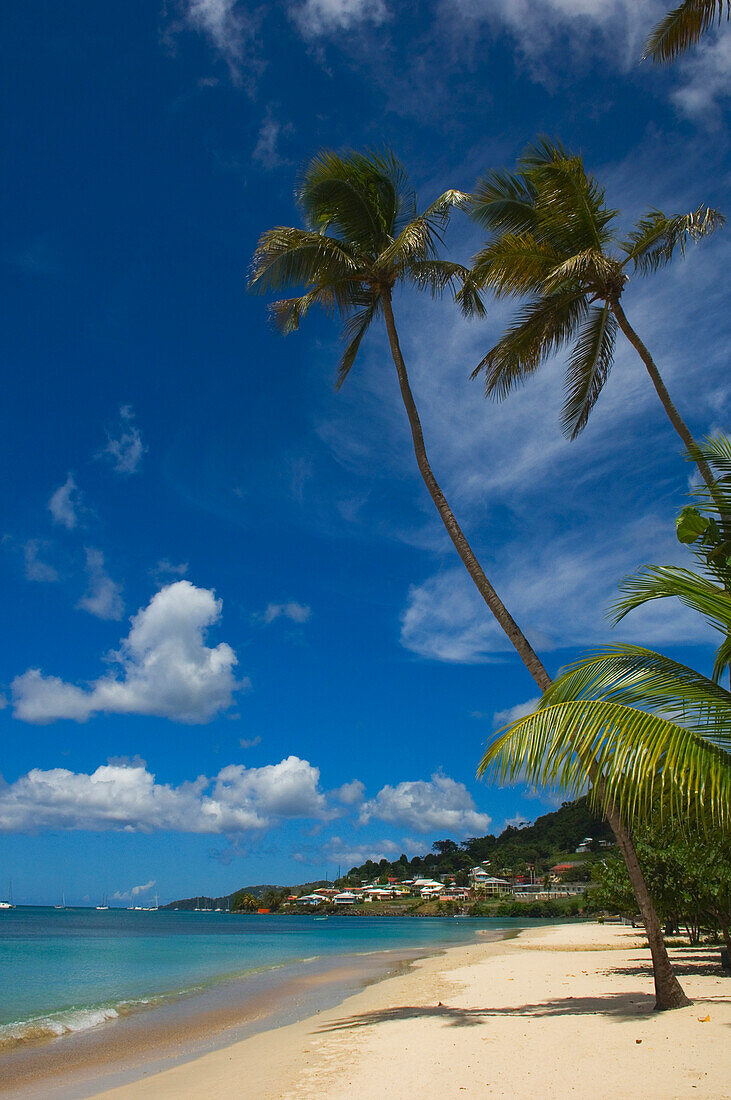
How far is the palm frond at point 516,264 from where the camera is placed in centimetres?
1025

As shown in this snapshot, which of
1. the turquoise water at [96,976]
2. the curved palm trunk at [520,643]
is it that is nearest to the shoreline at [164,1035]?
the turquoise water at [96,976]

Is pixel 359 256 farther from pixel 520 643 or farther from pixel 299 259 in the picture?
pixel 520 643

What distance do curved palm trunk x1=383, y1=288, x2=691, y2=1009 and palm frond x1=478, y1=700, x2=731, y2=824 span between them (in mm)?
1862

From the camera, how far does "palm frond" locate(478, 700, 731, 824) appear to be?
418 centimetres

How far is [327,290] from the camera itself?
40.7 feet

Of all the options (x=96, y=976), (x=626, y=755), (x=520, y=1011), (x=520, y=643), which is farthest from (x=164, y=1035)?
(x=96, y=976)

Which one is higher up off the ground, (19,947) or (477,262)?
(477,262)

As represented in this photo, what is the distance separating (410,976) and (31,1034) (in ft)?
33.2

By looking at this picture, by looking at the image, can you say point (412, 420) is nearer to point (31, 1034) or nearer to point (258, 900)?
point (31, 1034)

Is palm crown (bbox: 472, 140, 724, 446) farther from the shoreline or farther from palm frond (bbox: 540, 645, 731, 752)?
the shoreline

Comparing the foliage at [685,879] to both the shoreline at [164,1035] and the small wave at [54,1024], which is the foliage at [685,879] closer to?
the shoreline at [164,1035]

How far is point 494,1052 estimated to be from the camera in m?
7.07

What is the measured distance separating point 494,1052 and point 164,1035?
7459mm

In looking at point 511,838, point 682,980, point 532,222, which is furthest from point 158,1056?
point 511,838
